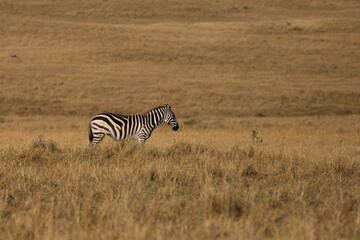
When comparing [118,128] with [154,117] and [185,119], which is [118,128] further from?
[185,119]

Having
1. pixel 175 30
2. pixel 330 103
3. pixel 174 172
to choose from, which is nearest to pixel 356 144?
pixel 174 172

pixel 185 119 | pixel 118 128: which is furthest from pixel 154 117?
pixel 185 119

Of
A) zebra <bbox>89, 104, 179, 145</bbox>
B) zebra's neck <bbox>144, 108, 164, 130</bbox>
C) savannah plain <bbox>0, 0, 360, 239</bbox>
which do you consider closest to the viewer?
savannah plain <bbox>0, 0, 360, 239</bbox>

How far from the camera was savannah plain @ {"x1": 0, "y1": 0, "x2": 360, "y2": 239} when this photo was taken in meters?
6.93

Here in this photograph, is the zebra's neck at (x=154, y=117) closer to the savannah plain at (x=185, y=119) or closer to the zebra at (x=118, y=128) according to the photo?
the zebra at (x=118, y=128)

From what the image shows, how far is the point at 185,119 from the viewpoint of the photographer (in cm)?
3262

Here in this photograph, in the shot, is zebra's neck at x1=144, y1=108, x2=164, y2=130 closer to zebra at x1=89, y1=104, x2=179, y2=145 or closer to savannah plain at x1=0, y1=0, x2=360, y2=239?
zebra at x1=89, y1=104, x2=179, y2=145

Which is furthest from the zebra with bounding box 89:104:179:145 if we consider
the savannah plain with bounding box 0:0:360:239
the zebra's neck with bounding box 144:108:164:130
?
the savannah plain with bounding box 0:0:360:239

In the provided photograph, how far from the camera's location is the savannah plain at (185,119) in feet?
22.7

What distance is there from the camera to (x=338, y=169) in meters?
10.3

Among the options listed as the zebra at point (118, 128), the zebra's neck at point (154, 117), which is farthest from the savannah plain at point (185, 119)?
the zebra at point (118, 128)

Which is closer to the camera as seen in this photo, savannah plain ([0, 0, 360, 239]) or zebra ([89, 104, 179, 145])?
savannah plain ([0, 0, 360, 239])

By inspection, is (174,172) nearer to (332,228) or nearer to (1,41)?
(332,228)

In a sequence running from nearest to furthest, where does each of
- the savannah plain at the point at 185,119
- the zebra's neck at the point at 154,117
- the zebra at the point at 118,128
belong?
1. the savannah plain at the point at 185,119
2. the zebra at the point at 118,128
3. the zebra's neck at the point at 154,117
